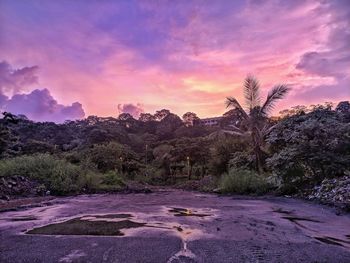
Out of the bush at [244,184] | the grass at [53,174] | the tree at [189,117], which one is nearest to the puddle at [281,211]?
the bush at [244,184]

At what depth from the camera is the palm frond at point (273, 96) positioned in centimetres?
2228

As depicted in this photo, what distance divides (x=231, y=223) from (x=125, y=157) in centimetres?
2513

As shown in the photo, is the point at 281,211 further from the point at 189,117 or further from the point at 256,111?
the point at 189,117

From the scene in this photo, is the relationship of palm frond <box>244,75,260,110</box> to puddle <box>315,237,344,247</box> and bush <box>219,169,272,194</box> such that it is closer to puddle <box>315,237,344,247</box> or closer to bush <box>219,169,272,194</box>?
bush <box>219,169,272,194</box>

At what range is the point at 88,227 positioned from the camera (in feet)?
23.5

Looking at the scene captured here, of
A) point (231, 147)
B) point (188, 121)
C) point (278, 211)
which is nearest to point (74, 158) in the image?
point (231, 147)

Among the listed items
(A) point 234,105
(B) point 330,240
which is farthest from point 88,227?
(A) point 234,105

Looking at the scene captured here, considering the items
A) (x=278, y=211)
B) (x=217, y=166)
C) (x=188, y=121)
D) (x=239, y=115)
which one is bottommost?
(x=278, y=211)

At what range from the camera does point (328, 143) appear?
1497 centimetres

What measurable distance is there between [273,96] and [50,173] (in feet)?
44.2

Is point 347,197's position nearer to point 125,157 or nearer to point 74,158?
point 74,158

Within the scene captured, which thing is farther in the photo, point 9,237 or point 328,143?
point 328,143

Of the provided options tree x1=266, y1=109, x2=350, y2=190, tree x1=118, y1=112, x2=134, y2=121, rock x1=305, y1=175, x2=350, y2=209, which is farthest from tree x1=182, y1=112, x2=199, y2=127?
rock x1=305, y1=175, x2=350, y2=209

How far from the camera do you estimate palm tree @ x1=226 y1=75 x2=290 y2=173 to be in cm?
2177
